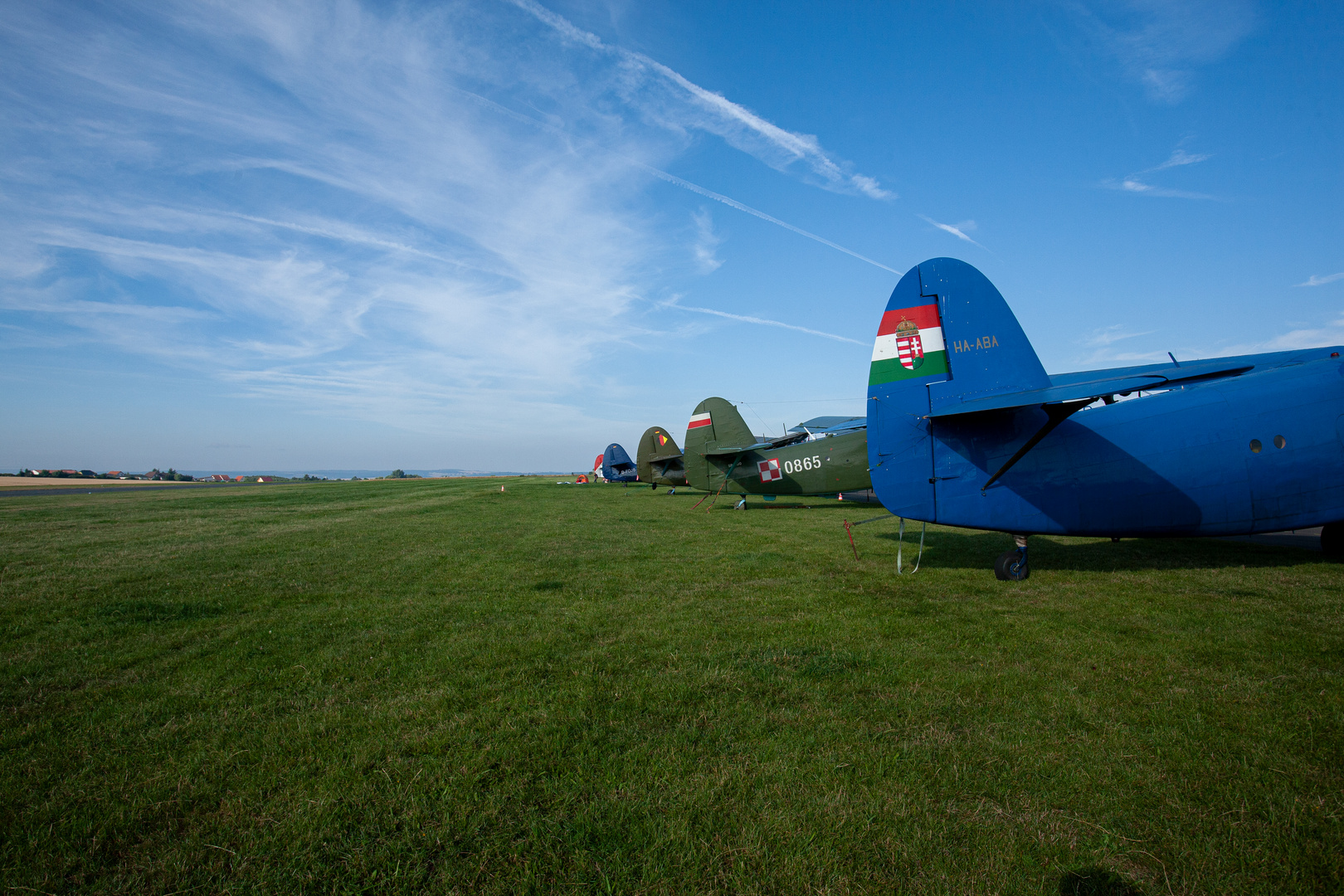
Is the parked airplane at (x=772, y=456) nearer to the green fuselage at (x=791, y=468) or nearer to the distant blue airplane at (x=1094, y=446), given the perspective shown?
the green fuselage at (x=791, y=468)

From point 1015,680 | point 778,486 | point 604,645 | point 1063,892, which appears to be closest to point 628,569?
point 604,645

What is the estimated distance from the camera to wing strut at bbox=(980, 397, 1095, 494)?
6926mm

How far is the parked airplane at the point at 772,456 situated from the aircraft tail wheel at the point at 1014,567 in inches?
355

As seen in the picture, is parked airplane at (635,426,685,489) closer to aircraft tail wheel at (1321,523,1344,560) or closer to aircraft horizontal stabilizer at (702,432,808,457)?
aircraft horizontal stabilizer at (702,432,808,457)

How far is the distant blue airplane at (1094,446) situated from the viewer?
7508mm

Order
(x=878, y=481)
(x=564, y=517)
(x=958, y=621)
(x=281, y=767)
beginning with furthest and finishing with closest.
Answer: (x=564, y=517)
(x=878, y=481)
(x=958, y=621)
(x=281, y=767)

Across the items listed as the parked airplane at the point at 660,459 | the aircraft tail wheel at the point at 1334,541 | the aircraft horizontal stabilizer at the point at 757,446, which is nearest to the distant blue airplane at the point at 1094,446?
the aircraft tail wheel at the point at 1334,541

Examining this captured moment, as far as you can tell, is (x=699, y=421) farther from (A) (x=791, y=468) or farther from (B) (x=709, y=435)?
(A) (x=791, y=468)

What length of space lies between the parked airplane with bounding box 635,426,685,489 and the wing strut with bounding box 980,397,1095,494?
23436 millimetres

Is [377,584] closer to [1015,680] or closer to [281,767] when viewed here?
[281,767]

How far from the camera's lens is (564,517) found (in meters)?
16.4

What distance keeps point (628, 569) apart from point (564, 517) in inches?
332

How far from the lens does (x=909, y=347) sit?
833 cm

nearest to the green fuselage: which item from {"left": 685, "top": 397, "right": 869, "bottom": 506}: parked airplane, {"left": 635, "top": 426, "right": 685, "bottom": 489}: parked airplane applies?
{"left": 685, "top": 397, "right": 869, "bottom": 506}: parked airplane
